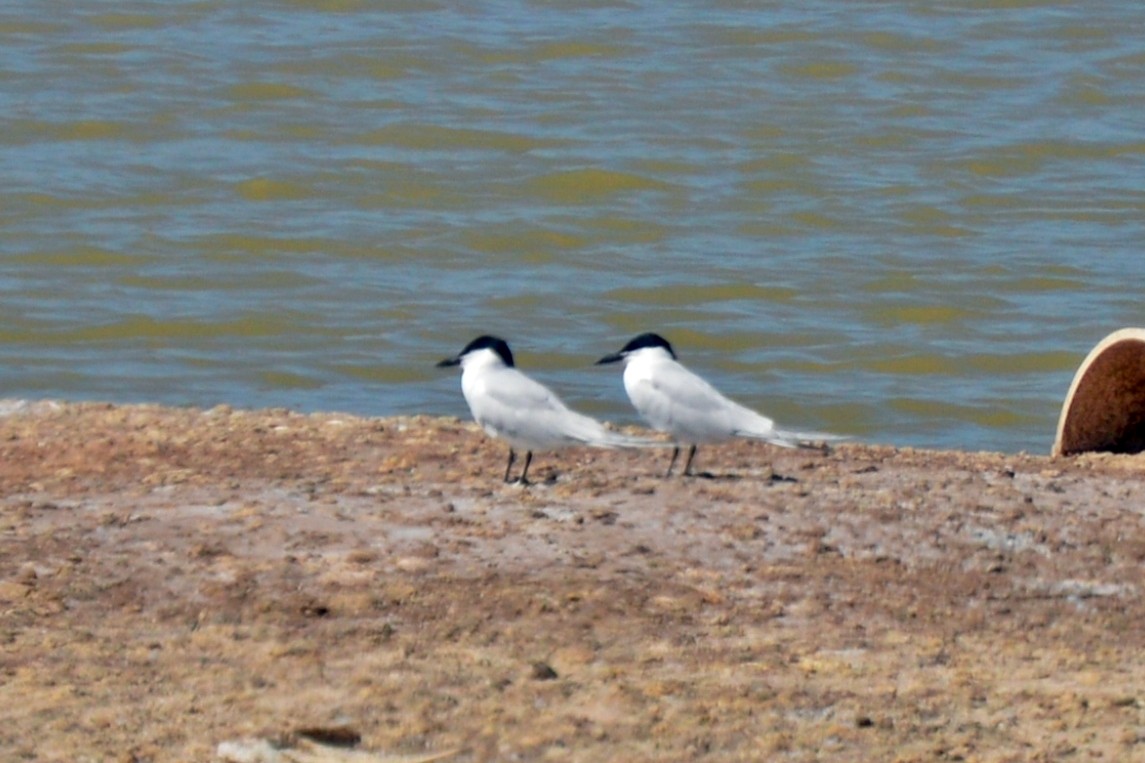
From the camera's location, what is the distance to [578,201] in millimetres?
14688

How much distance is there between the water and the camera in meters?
11.0

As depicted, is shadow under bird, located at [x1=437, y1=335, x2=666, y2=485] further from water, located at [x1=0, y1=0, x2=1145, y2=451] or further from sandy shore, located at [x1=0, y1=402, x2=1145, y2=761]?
water, located at [x1=0, y1=0, x2=1145, y2=451]

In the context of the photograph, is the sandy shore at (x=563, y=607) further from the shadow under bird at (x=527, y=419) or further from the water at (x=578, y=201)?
the water at (x=578, y=201)

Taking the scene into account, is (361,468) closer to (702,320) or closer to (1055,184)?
(702,320)

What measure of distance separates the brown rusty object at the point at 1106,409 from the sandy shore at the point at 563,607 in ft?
3.78

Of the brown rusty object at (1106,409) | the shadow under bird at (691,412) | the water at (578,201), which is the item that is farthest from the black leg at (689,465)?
the water at (578,201)

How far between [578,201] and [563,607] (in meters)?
9.77

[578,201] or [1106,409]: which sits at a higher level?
[1106,409]

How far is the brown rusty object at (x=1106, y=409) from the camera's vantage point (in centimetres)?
827

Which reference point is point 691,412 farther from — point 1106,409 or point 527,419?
point 1106,409

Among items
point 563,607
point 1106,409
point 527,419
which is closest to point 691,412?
point 527,419

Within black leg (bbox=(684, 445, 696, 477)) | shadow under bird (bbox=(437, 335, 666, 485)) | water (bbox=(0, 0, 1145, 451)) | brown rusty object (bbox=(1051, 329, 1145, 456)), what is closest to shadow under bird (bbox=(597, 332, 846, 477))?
black leg (bbox=(684, 445, 696, 477))

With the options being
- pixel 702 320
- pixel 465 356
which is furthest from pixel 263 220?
pixel 465 356

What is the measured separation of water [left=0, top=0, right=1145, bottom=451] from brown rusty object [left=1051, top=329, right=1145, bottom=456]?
1293 mm
